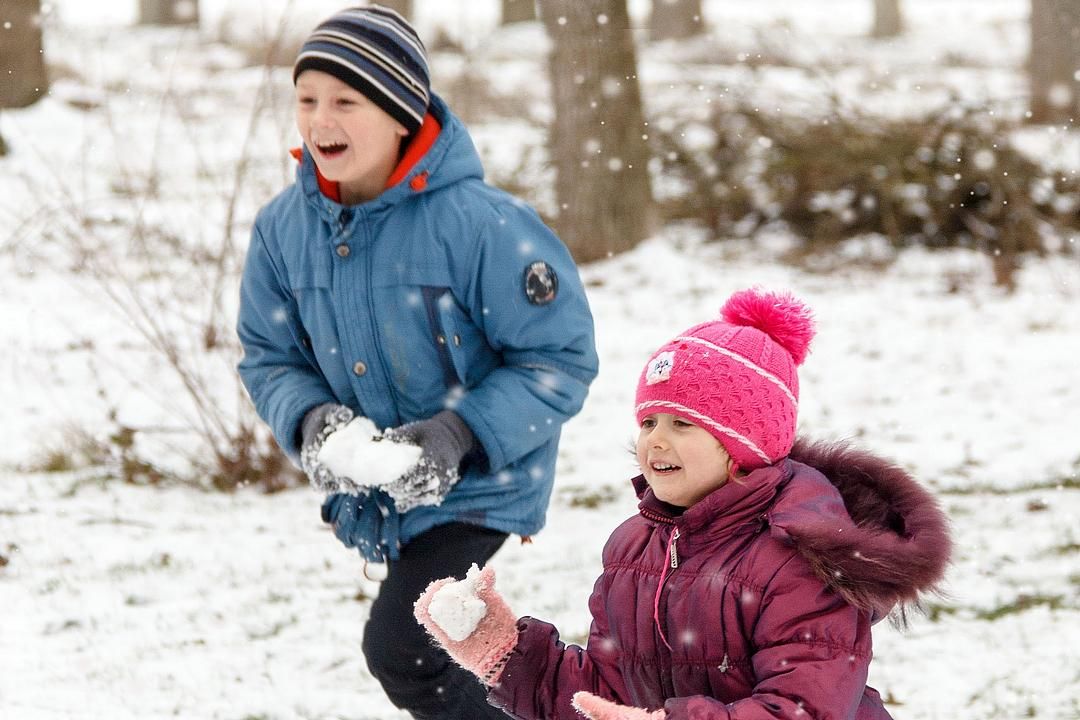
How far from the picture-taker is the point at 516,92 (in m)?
14.6

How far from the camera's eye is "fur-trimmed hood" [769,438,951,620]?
2059mm

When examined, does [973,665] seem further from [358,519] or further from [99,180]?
[99,180]

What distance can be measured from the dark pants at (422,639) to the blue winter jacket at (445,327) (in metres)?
0.05

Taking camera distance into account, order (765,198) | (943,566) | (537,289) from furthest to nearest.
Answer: (765,198)
(537,289)
(943,566)

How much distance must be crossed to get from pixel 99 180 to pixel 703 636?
10610 millimetres

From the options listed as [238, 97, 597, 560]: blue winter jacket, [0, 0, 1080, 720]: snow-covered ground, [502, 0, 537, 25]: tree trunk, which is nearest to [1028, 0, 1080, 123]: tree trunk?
[0, 0, 1080, 720]: snow-covered ground

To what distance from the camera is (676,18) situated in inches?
953

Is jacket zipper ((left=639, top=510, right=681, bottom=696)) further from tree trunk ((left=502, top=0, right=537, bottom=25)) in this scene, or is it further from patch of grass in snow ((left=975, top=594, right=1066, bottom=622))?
tree trunk ((left=502, top=0, right=537, bottom=25))

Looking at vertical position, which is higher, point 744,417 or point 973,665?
point 744,417

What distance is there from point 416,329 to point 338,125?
515 mm

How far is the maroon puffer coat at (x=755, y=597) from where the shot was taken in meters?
2.04

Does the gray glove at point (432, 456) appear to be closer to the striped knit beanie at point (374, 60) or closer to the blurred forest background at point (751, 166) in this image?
the striped knit beanie at point (374, 60)

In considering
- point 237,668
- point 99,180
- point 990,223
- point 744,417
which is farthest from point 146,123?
point 744,417

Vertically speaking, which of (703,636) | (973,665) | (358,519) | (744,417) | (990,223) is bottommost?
(990,223)
